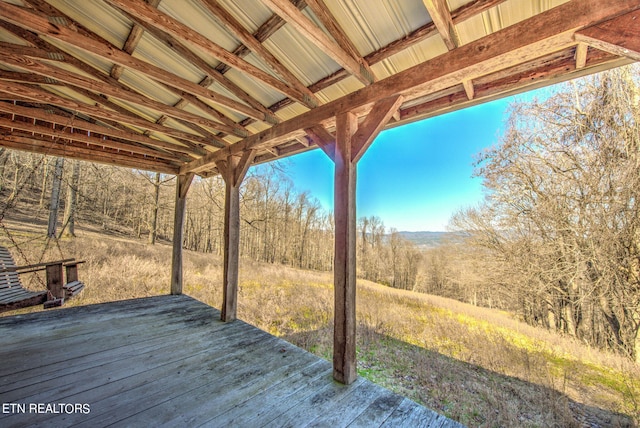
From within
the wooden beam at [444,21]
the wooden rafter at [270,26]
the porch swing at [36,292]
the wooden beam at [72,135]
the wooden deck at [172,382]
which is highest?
the wooden rafter at [270,26]

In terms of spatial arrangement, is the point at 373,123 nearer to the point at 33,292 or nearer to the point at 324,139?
the point at 324,139

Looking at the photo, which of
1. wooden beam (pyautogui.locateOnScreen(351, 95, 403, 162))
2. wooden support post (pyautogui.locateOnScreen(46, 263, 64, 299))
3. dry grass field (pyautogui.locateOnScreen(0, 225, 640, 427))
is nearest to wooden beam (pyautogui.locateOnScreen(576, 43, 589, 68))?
wooden beam (pyautogui.locateOnScreen(351, 95, 403, 162))

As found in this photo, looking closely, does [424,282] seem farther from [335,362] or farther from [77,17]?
[77,17]

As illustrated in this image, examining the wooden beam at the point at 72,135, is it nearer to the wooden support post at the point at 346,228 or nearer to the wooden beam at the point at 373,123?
the wooden support post at the point at 346,228

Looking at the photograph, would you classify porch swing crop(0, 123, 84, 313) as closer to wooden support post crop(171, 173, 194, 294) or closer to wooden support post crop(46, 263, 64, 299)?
wooden support post crop(46, 263, 64, 299)

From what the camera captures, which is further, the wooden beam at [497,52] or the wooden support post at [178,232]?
the wooden support post at [178,232]

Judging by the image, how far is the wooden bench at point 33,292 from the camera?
247 cm

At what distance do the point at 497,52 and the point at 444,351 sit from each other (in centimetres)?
465

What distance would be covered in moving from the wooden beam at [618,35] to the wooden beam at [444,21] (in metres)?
0.56

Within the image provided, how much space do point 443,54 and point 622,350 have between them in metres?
7.94

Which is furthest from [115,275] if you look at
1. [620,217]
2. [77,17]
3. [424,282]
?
[424,282]

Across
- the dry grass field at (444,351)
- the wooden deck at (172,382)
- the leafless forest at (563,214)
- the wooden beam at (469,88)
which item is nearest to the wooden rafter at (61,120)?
the leafless forest at (563,214)

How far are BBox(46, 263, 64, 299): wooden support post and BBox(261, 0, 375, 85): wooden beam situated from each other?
153 inches

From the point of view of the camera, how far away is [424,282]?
54.0 ft
